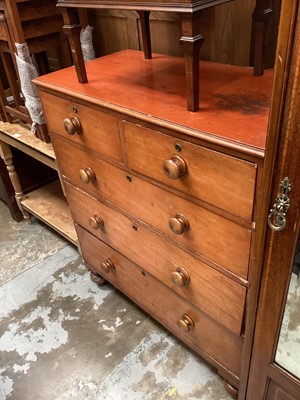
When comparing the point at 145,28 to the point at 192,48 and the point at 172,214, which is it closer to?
the point at 192,48

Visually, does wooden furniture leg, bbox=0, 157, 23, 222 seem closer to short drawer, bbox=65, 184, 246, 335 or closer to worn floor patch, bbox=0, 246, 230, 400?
worn floor patch, bbox=0, 246, 230, 400

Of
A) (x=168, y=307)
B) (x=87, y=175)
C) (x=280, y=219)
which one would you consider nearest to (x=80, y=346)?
(x=168, y=307)

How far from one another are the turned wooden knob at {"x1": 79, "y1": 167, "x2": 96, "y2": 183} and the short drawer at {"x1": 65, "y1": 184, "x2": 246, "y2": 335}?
4.4 inches

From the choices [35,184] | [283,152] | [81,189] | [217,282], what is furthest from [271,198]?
[35,184]

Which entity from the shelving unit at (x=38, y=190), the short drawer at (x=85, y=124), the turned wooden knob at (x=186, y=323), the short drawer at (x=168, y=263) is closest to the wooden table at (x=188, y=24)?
the short drawer at (x=85, y=124)

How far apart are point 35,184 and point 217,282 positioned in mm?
1524

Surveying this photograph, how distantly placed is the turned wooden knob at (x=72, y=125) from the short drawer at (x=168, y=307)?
519 millimetres

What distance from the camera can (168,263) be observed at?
3.97ft

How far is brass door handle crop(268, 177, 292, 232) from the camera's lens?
0.70 metres

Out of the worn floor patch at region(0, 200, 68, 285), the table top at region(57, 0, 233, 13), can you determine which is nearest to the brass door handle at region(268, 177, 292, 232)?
the table top at region(57, 0, 233, 13)

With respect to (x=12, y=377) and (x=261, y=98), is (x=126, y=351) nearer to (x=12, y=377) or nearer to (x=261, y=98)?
(x=12, y=377)

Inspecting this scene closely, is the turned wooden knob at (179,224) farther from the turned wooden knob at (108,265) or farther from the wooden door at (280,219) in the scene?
the turned wooden knob at (108,265)

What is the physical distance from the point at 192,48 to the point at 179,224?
450mm

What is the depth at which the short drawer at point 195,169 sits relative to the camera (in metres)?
0.83
